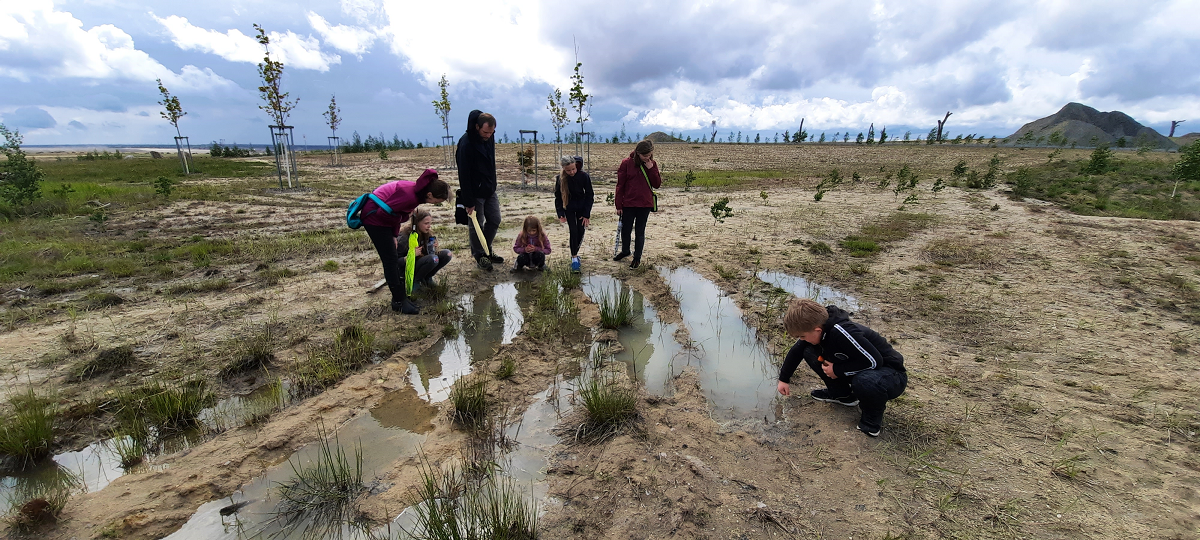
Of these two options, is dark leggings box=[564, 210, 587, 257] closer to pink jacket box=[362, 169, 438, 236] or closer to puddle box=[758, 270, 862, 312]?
pink jacket box=[362, 169, 438, 236]

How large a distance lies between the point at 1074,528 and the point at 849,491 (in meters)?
1.01

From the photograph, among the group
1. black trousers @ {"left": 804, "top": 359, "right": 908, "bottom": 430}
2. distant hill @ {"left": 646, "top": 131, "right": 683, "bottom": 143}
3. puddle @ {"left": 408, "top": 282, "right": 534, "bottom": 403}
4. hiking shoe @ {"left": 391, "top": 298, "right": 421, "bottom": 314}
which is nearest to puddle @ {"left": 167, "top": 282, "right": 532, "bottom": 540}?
puddle @ {"left": 408, "top": 282, "right": 534, "bottom": 403}

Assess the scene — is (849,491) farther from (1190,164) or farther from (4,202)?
(1190,164)

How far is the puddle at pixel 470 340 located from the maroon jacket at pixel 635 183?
1.95 metres

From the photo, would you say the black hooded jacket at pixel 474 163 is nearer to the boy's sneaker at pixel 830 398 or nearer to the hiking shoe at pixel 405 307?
the hiking shoe at pixel 405 307

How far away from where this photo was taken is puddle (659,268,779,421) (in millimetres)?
3635

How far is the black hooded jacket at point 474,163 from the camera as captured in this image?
19.4 ft

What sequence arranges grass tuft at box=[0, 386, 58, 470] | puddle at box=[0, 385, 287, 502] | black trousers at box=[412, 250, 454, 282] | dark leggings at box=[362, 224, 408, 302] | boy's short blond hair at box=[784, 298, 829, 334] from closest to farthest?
puddle at box=[0, 385, 287, 502]
grass tuft at box=[0, 386, 58, 470]
boy's short blond hair at box=[784, 298, 829, 334]
dark leggings at box=[362, 224, 408, 302]
black trousers at box=[412, 250, 454, 282]

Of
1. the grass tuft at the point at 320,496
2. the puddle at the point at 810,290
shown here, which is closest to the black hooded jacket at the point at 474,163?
the grass tuft at the point at 320,496

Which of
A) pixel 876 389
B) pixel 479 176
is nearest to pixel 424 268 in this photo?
pixel 479 176

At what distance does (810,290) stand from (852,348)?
318 cm

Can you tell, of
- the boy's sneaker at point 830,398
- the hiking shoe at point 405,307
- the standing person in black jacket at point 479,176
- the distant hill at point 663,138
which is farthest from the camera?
the distant hill at point 663,138

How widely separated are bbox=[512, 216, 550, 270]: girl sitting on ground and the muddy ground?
0.45m

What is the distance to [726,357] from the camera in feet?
14.4
